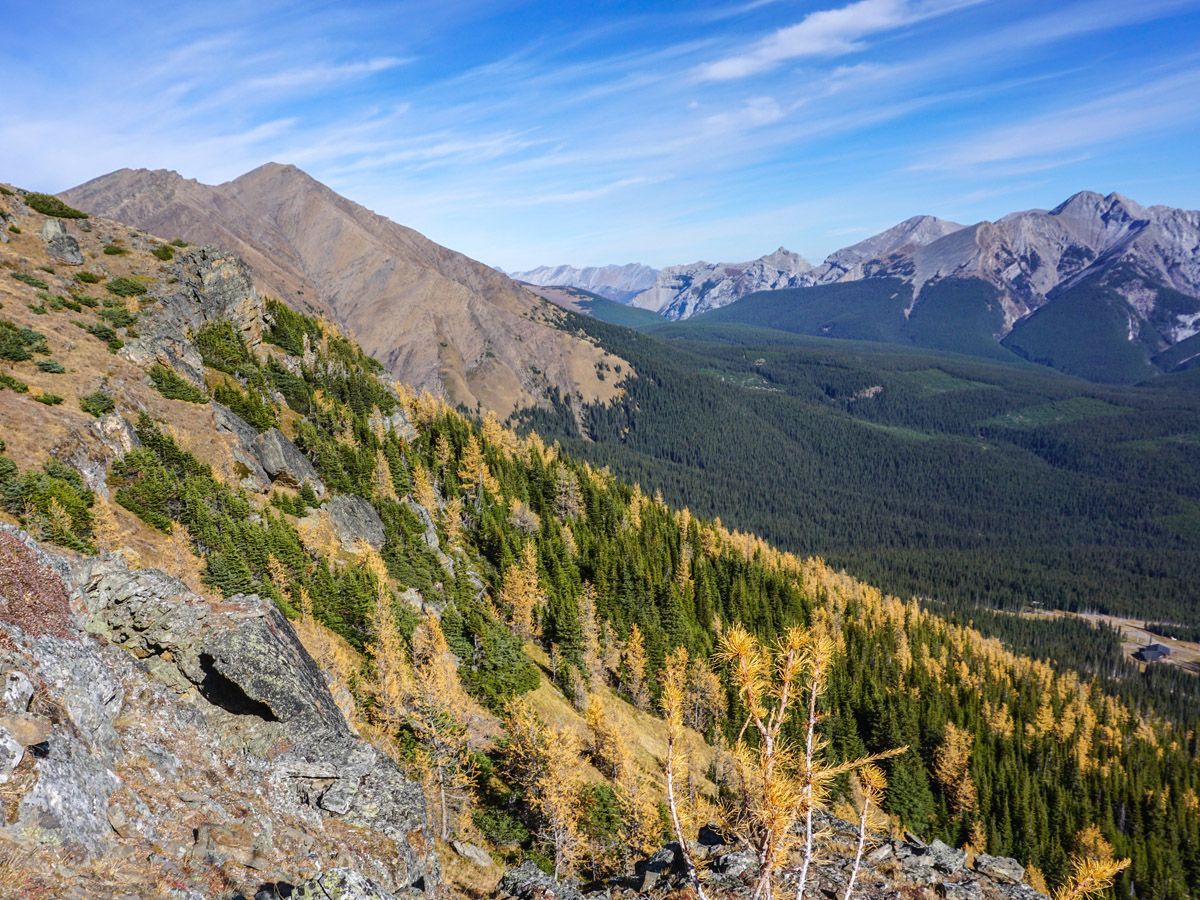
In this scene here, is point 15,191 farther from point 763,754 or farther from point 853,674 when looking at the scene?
point 853,674

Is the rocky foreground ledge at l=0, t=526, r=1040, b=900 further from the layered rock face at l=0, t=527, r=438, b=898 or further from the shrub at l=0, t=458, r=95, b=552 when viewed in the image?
the shrub at l=0, t=458, r=95, b=552

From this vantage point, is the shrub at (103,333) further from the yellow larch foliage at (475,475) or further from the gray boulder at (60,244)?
the yellow larch foliage at (475,475)

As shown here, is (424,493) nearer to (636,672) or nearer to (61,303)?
(636,672)

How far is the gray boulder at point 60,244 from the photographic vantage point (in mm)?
80125

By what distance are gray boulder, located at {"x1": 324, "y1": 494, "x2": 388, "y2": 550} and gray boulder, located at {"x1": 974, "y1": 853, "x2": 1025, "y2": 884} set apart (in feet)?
221

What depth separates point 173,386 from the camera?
229ft

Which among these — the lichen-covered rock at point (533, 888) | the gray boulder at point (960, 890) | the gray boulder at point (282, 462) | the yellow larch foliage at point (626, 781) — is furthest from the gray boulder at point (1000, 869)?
the gray boulder at point (282, 462)

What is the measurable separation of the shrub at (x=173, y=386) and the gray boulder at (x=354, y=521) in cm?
1924

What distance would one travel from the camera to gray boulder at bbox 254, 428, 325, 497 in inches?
2936

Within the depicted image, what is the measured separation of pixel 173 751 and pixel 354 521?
58436 millimetres

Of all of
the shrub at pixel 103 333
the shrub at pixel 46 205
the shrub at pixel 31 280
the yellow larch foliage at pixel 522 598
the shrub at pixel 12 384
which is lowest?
the yellow larch foliage at pixel 522 598

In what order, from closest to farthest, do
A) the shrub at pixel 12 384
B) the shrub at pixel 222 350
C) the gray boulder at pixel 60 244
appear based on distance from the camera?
the shrub at pixel 12 384, the gray boulder at pixel 60 244, the shrub at pixel 222 350

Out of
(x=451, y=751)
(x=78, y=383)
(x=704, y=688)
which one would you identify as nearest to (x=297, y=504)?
(x=78, y=383)

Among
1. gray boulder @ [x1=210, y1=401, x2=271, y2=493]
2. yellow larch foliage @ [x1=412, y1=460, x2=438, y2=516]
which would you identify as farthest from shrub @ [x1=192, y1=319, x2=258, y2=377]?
yellow larch foliage @ [x1=412, y1=460, x2=438, y2=516]
